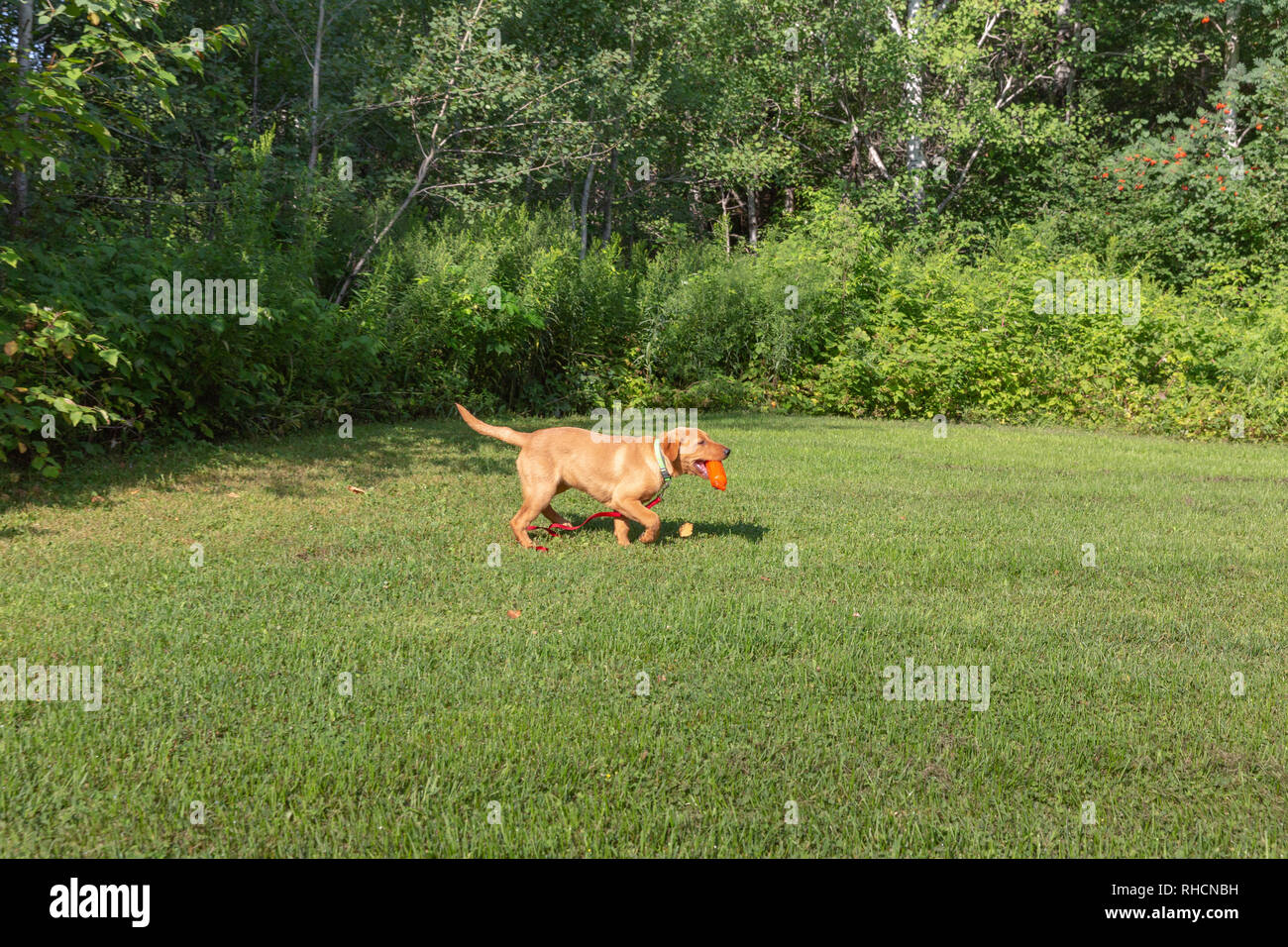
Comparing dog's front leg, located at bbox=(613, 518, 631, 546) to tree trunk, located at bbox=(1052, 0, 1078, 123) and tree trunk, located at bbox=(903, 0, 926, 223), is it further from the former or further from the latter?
tree trunk, located at bbox=(1052, 0, 1078, 123)

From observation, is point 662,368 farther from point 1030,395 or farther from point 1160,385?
point 1160,385

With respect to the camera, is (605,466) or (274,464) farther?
(274,464)

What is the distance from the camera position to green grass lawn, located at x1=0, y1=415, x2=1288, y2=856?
3125 mm

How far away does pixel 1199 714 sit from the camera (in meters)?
4.05

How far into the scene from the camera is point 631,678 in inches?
170

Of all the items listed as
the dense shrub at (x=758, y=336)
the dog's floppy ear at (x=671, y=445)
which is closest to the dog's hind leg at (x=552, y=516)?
the dog's floppy ear at (x=671, y=445)

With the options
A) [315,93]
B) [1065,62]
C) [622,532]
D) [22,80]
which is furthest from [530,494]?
[1065,62]

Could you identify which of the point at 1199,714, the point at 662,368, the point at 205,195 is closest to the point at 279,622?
the point at 1199,714

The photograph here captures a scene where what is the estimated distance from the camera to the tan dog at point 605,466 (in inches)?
255

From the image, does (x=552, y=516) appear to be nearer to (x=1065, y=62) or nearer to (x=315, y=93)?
(x=315, y=93)

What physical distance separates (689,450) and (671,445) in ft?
0.45

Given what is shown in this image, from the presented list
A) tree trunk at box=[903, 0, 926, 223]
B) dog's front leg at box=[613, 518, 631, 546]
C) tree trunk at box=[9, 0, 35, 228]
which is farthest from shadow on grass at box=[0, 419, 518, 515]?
tree trunk at box=[903, 0, 926, 223]

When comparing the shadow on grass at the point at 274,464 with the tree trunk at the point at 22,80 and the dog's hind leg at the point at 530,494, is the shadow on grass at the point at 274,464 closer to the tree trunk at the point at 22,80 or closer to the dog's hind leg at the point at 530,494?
the tree trunk at the point at 22,80
